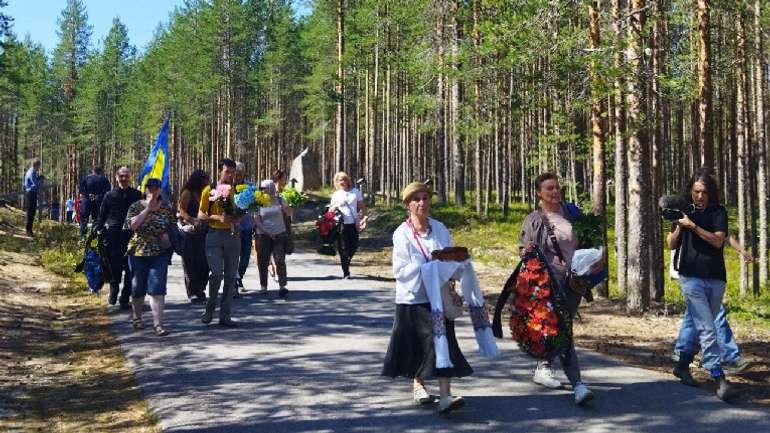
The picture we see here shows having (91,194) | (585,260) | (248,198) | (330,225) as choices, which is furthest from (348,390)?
(91,194)

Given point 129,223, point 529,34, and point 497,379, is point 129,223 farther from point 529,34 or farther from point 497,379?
point 529,34

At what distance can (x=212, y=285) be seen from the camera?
9.23 metres

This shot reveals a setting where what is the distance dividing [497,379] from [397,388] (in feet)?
3.30

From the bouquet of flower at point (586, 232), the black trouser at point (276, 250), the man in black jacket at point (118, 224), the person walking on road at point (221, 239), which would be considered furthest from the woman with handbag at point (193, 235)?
the bouquet of flower at point (586, 232)

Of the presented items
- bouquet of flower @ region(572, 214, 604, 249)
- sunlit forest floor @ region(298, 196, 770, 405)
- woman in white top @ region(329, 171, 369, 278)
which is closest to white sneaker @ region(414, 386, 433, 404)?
bouquet of flower @ region(572, 214, 604, 249)

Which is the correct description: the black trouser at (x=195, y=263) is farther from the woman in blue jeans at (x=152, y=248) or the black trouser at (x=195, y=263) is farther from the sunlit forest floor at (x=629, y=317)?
the sunlit forest floor at (x=629, y=317)

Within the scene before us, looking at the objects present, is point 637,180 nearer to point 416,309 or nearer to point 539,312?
point 539,312

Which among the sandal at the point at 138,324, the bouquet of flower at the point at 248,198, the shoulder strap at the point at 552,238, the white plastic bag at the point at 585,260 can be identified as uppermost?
the bouquet of flower at the point at 248,198

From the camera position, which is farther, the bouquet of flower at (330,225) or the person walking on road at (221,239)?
the bouquet of flower at (330,225)

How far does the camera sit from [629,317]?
10.4 m

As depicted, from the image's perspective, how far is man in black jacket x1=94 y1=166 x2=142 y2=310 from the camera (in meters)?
10.3

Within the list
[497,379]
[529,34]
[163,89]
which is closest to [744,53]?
[529,34]

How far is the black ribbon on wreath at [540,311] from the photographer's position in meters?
5.94

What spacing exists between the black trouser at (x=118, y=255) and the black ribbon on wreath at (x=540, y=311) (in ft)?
22.5
